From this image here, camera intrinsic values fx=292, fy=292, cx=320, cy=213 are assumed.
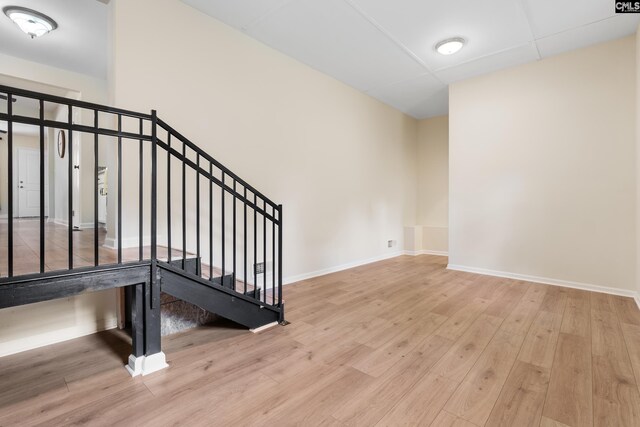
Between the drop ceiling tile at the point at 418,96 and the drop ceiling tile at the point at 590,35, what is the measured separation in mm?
1415

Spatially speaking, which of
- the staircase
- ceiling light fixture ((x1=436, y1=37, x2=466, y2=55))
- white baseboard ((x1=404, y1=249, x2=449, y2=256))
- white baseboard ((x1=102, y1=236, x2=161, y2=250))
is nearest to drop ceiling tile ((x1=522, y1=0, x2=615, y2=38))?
ceiling light fixture ((x1=436, y1=37, x2=466, y2=55))

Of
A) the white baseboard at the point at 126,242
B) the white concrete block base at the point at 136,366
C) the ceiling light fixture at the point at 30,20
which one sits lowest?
the white concrete block base at the point at 136,366

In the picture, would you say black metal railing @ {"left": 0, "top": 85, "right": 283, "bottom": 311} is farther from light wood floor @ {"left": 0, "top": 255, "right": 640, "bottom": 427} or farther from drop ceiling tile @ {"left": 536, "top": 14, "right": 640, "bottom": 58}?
drop ceiling tile @ {"left": 536, "top": 14, "right": 640, "bottom": 58}

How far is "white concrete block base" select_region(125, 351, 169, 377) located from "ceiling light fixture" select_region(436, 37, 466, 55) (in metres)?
4.21

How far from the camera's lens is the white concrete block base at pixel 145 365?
1.80 meters

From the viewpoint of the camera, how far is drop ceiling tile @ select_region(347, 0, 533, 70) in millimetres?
2867

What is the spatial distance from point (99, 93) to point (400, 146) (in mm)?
5308

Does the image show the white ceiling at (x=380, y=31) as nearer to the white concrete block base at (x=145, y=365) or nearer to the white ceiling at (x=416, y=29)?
the white ceiling at (x=416, y=29)

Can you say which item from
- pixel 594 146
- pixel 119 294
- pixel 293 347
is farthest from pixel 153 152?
pixel 594 146

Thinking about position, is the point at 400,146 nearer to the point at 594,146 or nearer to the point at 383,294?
the point at 594,146

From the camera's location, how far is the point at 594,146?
11.8 feet

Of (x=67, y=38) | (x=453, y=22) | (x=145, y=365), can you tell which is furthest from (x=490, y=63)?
(x=67, y=38)

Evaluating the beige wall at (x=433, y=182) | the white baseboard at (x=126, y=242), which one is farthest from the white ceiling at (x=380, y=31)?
the white baseboard at (x=126, y=242)

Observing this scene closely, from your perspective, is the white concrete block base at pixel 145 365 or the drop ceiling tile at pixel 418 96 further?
the drop ceiling tile at pixel 418 96
